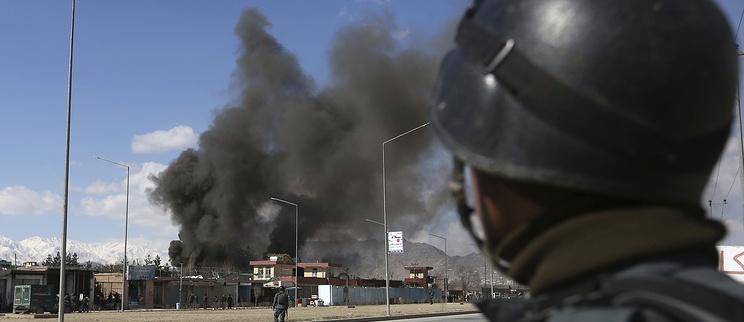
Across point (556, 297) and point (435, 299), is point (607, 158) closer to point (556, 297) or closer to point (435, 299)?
point (556, 297)

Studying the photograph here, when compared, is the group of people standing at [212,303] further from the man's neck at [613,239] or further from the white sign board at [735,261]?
the man's neck at [613,239]

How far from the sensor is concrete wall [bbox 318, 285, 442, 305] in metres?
76.1

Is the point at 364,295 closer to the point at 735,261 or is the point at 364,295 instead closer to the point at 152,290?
the point at 152,290

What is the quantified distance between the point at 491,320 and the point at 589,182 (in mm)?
258

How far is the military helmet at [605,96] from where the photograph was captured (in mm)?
940

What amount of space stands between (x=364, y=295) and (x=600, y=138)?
79.9 metres

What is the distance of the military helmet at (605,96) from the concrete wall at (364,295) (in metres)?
75.1

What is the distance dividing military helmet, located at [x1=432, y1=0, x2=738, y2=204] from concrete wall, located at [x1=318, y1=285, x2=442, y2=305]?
7506 centimetres

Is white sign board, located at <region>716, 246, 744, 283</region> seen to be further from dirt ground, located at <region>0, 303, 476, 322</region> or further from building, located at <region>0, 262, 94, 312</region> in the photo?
building, located at <region>0, 262, 94, 312</region>

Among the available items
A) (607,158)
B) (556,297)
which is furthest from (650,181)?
(556,297)

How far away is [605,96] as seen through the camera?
944mm

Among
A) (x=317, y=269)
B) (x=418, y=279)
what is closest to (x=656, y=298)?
(x=317, y=269)

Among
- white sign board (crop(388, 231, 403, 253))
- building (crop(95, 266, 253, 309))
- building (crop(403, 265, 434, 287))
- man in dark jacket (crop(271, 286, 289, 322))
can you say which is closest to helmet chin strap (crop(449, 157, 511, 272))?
man in dark jacket (crop(271, 286, 289, 322))

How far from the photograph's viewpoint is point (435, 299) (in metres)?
94.1
